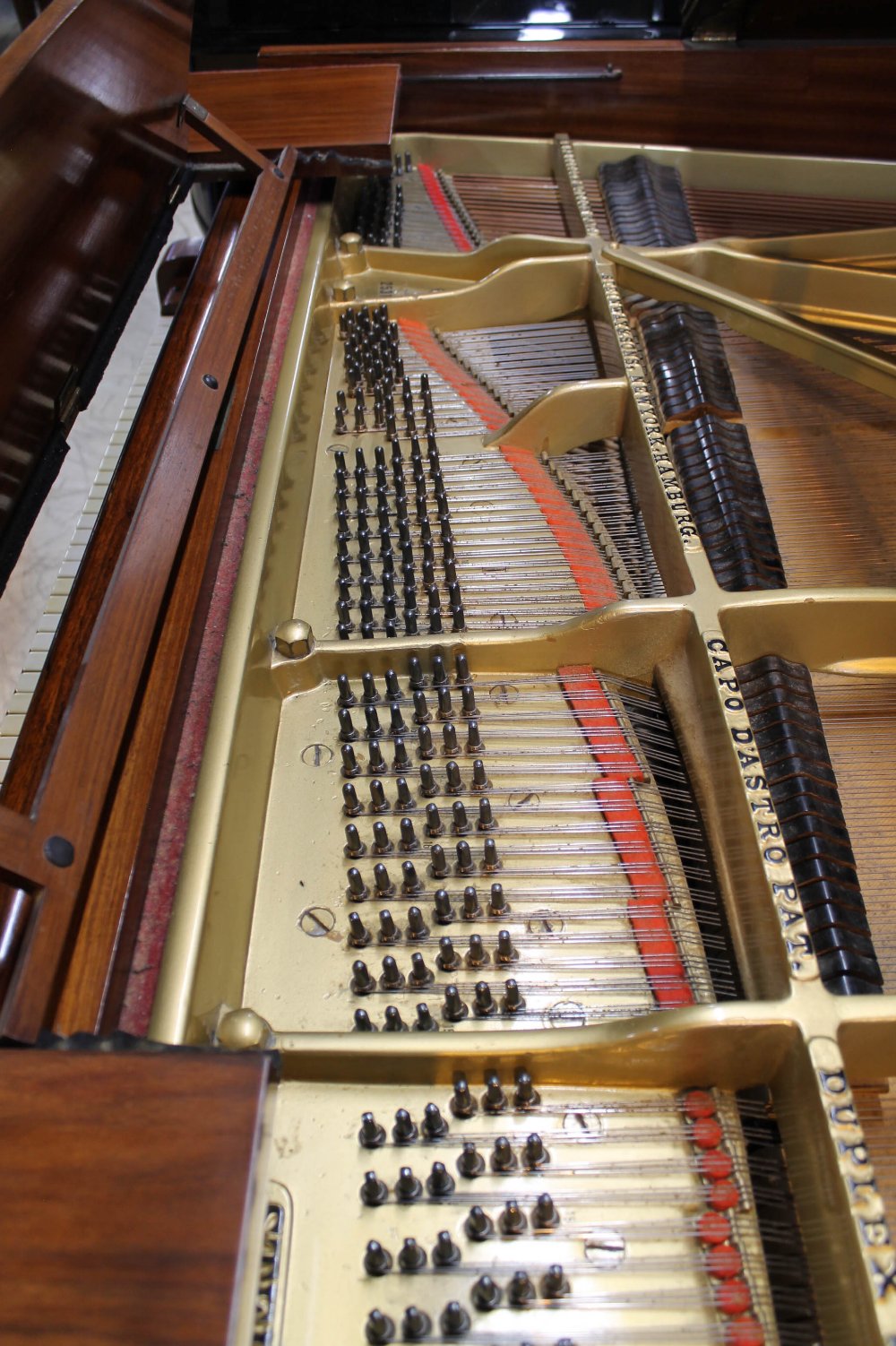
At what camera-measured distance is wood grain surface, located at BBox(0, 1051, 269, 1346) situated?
3.32 ft

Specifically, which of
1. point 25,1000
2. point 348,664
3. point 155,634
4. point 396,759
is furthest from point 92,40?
point 25,1000

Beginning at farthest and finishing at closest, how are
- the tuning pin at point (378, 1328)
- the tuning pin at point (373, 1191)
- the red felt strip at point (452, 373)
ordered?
the red felt strip at point (452, 373), the tuning pin at point (373, 1191), the tuning pin at point (378, 1328)

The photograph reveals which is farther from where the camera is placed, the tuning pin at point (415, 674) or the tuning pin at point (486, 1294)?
the tuning pin at point (415, 674)

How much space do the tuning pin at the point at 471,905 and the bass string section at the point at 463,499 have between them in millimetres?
589

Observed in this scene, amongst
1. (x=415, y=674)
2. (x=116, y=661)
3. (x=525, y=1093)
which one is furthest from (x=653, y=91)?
(x=525, y=1093)

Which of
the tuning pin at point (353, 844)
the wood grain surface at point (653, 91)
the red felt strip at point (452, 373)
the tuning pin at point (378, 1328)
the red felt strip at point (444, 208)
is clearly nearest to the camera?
the tuning pin at point (378, 1328)

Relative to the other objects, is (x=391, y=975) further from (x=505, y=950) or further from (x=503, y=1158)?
(x=503, y=1158)

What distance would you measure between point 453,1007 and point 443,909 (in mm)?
156

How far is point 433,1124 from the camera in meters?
1.38

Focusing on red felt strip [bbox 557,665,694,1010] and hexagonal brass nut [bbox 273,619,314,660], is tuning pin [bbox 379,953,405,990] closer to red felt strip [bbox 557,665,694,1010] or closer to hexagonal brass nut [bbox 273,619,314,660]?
red felt strip [bbox 557,665,694,1010]

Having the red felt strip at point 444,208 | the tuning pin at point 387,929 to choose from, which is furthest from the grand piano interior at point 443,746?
the red felt strip at point 444,208

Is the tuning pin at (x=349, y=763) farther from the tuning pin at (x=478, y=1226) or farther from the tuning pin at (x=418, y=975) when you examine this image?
the tuning pin at (x=478, y=1226)

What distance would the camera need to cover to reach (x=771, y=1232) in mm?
1353

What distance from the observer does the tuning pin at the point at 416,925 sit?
1549 mm
